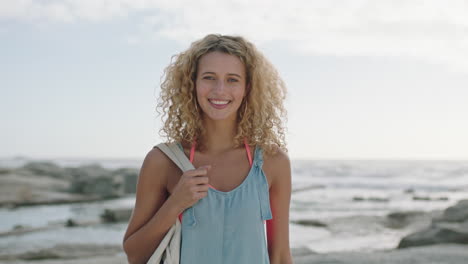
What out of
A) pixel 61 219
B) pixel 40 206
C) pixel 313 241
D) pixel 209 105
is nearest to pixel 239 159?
pixel 209 105

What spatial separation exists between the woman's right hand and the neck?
1.17ft

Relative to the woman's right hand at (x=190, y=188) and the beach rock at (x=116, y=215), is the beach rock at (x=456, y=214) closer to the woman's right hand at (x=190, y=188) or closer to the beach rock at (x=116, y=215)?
the woman's right hand at (x=190, y=188)

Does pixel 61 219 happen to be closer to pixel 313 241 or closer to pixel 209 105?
pixel 313 241

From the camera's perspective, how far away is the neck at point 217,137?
2785mm

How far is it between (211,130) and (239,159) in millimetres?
246

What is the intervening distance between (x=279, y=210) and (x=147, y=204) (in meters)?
0.76

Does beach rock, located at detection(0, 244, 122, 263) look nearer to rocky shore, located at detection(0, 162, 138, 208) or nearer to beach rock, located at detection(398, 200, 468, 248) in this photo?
beach rock, located at detection(398, 200, 468, 248)

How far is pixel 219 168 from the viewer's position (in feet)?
8.78

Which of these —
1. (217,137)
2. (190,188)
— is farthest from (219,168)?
(190,188)

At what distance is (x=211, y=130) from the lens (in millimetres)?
2799

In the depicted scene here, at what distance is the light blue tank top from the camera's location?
98.4 inches

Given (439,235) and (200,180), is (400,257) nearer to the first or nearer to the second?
(439,235)

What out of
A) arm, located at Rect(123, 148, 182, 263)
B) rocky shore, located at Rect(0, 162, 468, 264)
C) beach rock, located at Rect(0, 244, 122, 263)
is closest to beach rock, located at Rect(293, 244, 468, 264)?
rocky shore, located at Rect(0, 162, 468, 264)

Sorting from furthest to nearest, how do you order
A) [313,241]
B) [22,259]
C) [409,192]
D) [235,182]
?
[409,192]
[313,241]
[22,259]
[235,182]
